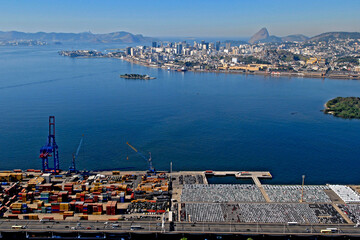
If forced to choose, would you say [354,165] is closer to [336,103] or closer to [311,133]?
[311,133]

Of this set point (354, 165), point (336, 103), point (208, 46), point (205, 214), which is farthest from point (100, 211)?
point (208, 46)

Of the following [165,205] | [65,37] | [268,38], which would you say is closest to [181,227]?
[165,205]

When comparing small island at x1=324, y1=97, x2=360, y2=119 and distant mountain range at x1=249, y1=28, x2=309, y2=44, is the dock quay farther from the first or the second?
distant mountain range at x1=249, y1=28, x2=309, y2=44

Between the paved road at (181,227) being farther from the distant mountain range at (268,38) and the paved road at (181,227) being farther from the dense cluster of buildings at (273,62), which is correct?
the distant mountain range at (268,38)

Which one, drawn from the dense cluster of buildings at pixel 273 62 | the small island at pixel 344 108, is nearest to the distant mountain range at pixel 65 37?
the dense cluster of buildings at pixel 273 62

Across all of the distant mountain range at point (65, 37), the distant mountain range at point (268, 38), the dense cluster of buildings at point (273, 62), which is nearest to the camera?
the dense cluster of buildings at point (273, 62)

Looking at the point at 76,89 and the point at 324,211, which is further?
the point at 76,89
